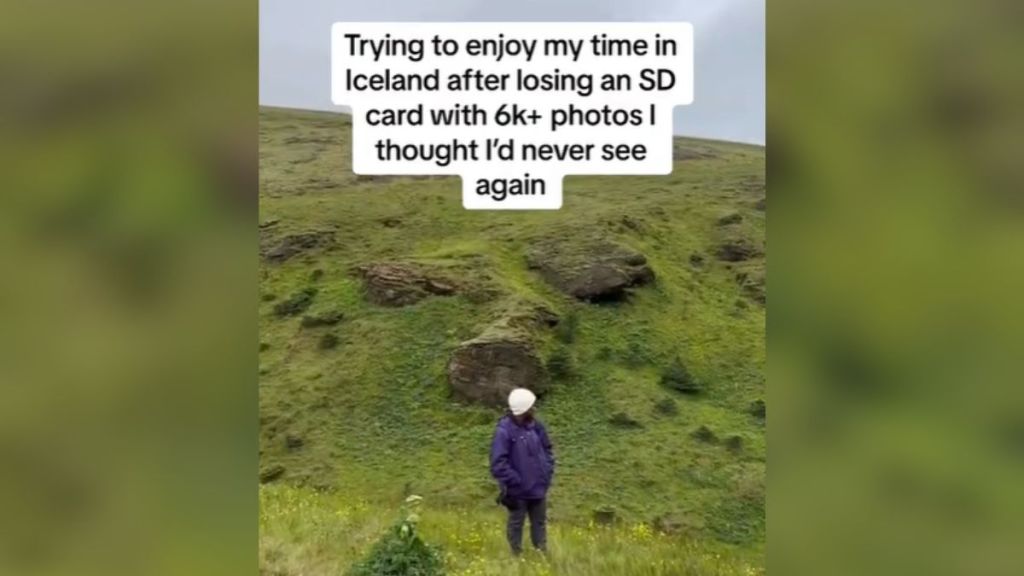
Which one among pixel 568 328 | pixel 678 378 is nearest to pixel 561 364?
pixel 568 328

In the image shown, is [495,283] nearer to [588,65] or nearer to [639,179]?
[639,179]

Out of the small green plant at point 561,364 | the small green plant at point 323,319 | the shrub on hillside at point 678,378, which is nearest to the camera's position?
the small green plant at point 323,319

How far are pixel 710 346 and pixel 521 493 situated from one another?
1.51 m

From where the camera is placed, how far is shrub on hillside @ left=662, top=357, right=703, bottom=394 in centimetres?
538

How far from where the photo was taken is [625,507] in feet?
16.0

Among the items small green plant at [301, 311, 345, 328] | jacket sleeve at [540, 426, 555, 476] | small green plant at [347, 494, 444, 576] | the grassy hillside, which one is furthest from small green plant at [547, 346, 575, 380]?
small green plant at [347, 494, 444, 576]

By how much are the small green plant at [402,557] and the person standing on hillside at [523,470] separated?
19.4 inches

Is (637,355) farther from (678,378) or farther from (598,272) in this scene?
(598,272)

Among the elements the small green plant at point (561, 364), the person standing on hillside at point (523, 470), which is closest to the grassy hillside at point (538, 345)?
the small green plant at point (561, 364)

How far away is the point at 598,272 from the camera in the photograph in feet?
18.0

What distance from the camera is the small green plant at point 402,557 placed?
A: 4.05 metres

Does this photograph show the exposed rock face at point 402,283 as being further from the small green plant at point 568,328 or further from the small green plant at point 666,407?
the small green plant at point 666,407

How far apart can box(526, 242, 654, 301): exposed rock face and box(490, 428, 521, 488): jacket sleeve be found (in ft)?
3.76
